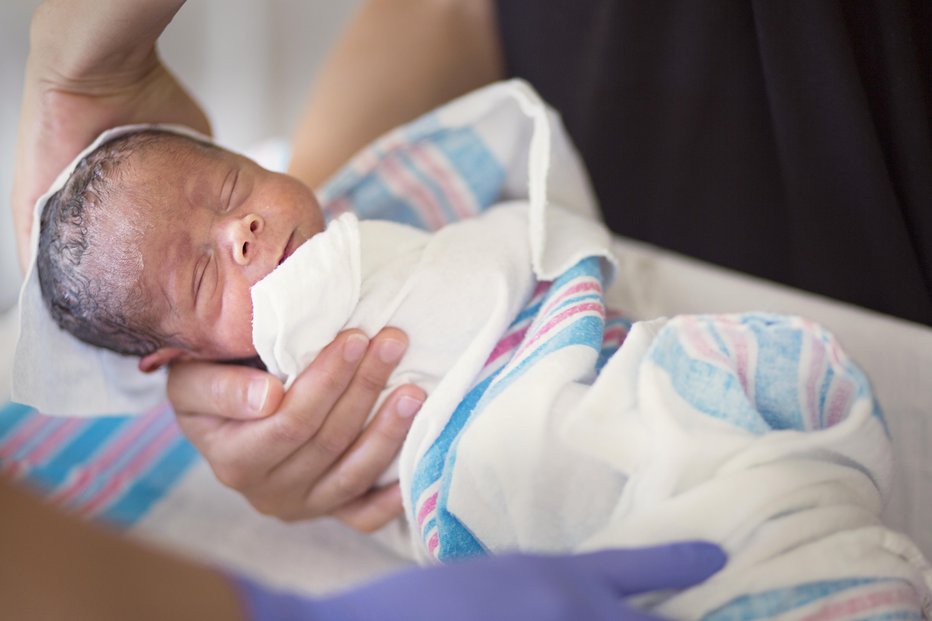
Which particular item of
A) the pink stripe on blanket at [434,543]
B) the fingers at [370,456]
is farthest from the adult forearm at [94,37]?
the pink stripe on blanket at [434,543]

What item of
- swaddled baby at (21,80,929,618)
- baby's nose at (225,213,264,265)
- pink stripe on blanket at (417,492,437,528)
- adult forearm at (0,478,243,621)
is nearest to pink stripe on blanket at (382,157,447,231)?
swaddled baby at (21,80,929,618)

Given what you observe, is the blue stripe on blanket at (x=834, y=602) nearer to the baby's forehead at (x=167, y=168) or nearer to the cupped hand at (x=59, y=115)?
the baby's forehead at (x=167, y=168)

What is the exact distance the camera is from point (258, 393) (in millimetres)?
705

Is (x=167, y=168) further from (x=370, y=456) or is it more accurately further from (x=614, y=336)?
(x=614, y=336)

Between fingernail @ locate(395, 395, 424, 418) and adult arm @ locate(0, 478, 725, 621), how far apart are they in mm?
247

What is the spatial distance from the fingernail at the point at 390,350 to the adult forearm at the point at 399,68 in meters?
0.46

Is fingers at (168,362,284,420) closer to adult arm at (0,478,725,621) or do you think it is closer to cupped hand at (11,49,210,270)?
cupped hand at (11,49,210,270)

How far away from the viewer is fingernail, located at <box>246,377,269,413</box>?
702 mm

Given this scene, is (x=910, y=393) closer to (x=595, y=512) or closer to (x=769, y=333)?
(x=769, y=333)

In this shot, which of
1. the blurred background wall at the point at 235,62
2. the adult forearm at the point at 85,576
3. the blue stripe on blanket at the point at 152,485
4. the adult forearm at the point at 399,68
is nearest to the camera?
the adult forearm at the point at 85,576

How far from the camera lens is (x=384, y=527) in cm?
80

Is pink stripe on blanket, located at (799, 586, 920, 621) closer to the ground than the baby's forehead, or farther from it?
closer to the ground

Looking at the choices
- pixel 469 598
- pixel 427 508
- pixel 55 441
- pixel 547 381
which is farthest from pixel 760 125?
pixel 55 441

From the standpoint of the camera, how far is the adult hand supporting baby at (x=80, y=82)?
2.28 feet
